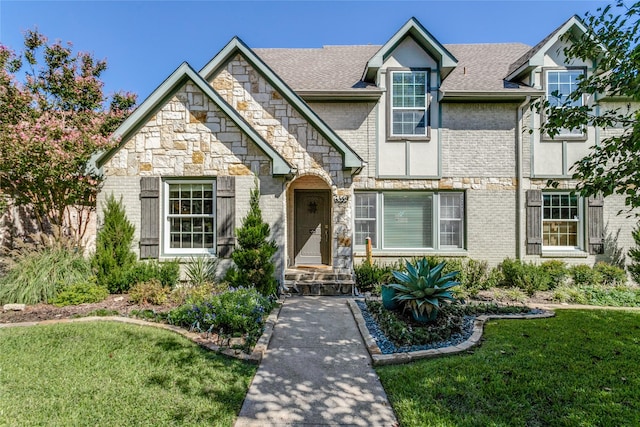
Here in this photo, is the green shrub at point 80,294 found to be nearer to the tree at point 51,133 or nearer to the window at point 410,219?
the tree at point 51,133

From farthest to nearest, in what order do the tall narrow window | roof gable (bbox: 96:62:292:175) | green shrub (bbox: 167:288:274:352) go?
1. the tall narrow window
2. roof gable (bbox: 96:62:292:175)
3. green shrub (bbox: 167:288:274:352)

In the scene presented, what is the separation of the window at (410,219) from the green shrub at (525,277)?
149cm

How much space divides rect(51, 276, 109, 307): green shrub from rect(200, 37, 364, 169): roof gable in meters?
6.19

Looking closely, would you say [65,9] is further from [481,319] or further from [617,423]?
[617,423]

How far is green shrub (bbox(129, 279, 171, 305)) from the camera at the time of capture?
6900 millimetres

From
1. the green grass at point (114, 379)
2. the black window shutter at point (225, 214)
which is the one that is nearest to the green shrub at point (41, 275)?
the green grass at point (114, 379)

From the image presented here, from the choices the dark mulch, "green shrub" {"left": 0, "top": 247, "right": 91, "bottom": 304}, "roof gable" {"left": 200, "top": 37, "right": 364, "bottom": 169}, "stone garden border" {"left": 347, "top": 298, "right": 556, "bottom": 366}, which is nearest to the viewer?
"stone garden border" {"left": 347, "top": 298, "right": 556, "bottom": 366}

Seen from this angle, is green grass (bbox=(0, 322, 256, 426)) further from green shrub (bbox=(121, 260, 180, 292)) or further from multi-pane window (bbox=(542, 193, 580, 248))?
multi-pane window (bbox=(542, 193, 580, 248))

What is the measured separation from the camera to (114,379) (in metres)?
3.76

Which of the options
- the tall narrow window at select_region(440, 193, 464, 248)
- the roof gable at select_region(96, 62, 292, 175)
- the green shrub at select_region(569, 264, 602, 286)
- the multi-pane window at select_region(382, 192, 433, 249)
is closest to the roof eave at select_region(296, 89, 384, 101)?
the roof gable at select_region(96, 62, 292, 175)

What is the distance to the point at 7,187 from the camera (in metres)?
7.88

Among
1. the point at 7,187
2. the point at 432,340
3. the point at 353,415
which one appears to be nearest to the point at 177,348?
the point at 353,415

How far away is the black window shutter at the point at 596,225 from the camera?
10031 mm

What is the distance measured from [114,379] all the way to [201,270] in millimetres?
4383
